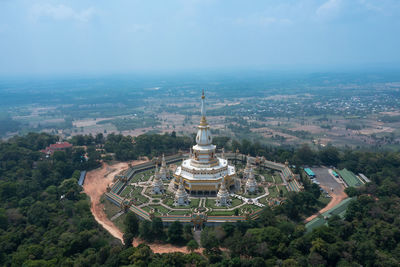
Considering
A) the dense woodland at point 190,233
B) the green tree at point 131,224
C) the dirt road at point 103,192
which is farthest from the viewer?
the green tree at point 131,224

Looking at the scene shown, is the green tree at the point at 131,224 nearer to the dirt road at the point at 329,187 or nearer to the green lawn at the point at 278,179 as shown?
the dirt road at the point at 329,187

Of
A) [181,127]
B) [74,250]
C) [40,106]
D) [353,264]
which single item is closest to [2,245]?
[74,250]

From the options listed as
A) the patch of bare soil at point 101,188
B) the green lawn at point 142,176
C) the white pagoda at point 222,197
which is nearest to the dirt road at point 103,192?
the patch of bare soil at point 101,188

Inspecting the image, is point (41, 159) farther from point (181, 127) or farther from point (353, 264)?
point (181, 127)

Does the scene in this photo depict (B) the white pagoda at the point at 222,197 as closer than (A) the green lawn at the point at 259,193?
Yes

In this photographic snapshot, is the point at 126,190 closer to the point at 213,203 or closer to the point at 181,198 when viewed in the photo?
the point at 181,198

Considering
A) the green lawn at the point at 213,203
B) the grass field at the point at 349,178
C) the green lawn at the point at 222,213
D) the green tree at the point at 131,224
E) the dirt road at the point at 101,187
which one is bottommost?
the dirt road at the point at 101,187
